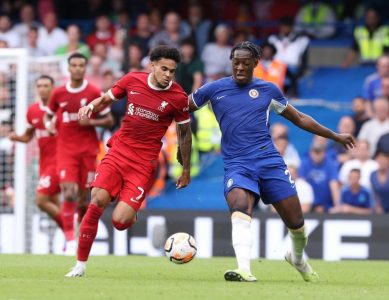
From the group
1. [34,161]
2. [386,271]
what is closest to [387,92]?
[34,161]

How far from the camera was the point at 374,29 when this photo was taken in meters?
24.5

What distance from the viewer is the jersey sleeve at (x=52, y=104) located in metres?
17.2

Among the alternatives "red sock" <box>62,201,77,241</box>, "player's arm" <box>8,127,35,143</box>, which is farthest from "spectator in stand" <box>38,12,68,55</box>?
"red sock" <box>62,201,77,241</box>

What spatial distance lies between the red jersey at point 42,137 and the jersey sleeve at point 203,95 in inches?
224

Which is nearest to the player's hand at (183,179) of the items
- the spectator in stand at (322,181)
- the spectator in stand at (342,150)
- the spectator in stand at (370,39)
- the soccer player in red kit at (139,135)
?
the soccer player in red kit at (139,135)

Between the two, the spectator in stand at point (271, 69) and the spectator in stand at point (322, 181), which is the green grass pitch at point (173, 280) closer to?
the spectator in stand at point (322, 181)

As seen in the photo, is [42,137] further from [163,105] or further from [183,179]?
[183,179]

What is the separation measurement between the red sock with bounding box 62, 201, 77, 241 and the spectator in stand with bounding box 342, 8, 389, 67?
8909 millimetres

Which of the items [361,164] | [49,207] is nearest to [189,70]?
[361,164]

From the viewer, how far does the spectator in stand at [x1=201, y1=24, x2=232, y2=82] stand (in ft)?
79.6

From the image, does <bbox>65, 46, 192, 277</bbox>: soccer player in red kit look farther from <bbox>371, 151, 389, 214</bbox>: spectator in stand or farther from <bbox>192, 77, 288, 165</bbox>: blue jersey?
<bbox>371, 151, 389, 214</bbox>: spectator in stand

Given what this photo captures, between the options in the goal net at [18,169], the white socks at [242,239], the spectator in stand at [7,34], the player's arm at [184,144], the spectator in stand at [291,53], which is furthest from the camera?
the spectator in stand at [7,34]

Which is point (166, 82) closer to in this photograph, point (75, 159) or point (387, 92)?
point (75, 159)

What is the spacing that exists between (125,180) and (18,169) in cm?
731
